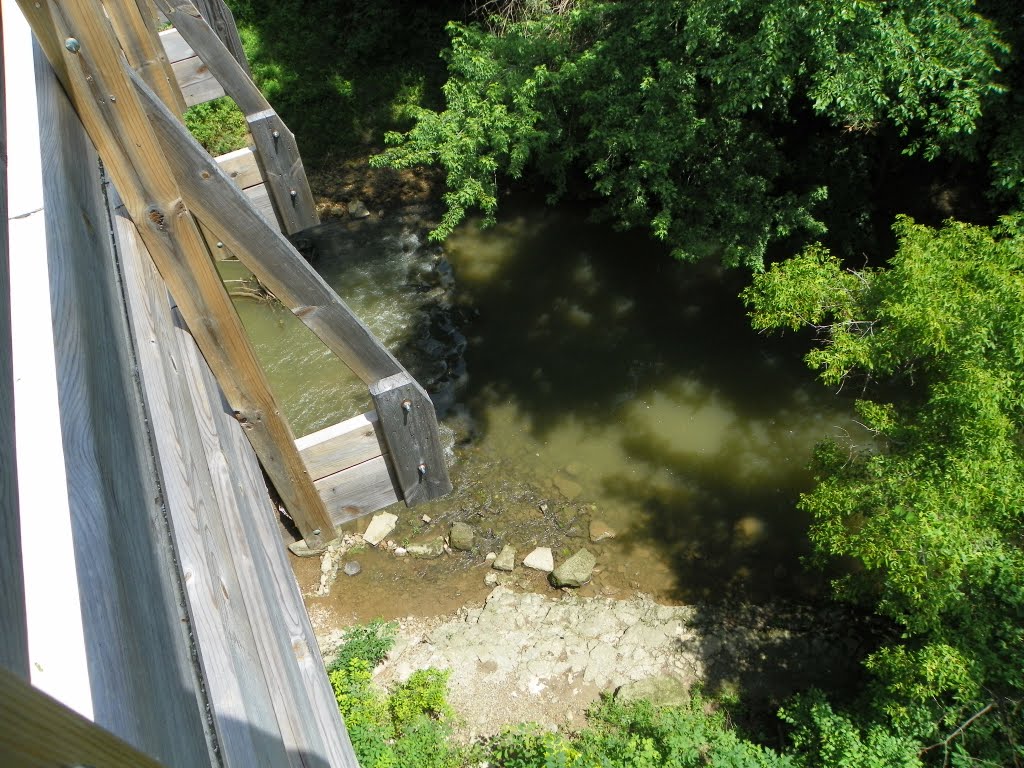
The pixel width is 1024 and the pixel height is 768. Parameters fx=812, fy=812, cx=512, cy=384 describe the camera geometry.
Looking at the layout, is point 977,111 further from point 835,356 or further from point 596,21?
point 596,21

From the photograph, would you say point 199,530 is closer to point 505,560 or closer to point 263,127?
point 263,127

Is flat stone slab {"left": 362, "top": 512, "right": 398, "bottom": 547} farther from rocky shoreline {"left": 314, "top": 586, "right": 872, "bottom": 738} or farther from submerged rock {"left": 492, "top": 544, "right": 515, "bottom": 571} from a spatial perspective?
submerged rock {"left": 492, "top": 544, "right": 515, "bottom": 571}

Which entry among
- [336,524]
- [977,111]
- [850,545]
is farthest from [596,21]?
[336,524]

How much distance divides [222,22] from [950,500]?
184 inches

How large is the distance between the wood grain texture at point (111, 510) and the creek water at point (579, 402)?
244 inches

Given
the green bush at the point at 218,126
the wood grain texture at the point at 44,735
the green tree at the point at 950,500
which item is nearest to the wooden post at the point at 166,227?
the wood grain texture at the point at 44,735

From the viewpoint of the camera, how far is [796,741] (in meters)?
5.43

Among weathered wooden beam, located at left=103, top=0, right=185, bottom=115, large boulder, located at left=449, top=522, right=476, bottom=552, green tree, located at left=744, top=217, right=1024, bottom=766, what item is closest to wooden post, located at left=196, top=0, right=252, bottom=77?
weathered wooden beam, located at left=103, top=0, right=185, bottom=115

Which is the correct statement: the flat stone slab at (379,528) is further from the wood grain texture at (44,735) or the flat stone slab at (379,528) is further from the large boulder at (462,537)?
the wood grain texture at (44,735)

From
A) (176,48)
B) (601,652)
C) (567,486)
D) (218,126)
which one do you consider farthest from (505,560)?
(218,126)

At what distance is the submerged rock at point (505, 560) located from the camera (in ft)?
23.1

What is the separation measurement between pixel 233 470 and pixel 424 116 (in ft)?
22.6

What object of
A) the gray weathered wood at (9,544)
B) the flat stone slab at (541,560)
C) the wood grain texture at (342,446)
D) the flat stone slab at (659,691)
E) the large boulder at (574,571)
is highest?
the gray weathered wood at (9,544)

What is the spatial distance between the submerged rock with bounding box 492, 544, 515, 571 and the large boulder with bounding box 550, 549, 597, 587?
0.37 metres
